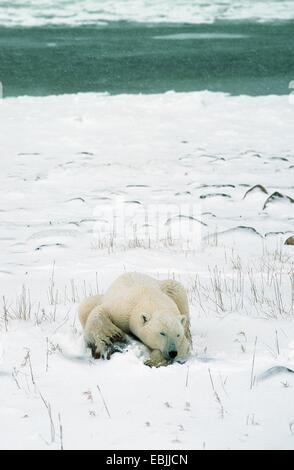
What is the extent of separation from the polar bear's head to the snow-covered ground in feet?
0.31

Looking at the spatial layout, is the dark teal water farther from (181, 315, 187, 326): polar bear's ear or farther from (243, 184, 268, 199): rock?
(181, 315, 187, 326): polar bear's ear

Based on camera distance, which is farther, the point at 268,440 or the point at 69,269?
the point at 69,269

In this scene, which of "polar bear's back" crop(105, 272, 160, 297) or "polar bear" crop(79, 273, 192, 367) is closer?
"polar bear" crop(79, 273, 192, 367)

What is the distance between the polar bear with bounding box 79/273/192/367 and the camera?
3291 millimetres

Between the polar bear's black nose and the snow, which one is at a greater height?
the snow

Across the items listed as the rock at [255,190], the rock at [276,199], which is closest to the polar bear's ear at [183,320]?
the rock at [276,199]

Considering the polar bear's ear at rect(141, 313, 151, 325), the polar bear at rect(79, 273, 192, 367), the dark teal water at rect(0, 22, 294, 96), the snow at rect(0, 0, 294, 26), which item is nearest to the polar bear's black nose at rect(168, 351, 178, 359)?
the polar bear at rect(79, 273, 192, 367)

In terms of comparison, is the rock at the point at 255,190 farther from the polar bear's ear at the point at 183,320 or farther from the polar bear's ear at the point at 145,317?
the polar bear's ear at the point at 145,317

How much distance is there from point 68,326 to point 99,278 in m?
1.53

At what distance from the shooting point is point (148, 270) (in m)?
5.69

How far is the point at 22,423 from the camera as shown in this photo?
278cm

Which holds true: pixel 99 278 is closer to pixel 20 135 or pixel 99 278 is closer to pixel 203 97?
pixel 20 135

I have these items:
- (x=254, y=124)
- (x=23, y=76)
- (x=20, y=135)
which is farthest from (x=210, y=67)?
(x=20, y=135)

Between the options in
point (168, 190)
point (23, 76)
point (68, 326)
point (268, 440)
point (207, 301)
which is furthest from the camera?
point (23, 76)
